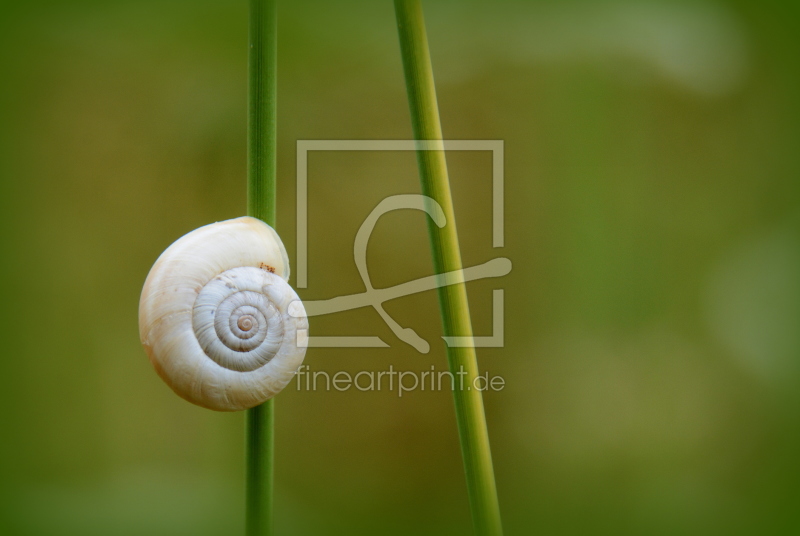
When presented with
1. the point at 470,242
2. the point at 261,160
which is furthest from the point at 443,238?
the point at 470,242

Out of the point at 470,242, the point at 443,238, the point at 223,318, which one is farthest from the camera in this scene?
the point at 470,242

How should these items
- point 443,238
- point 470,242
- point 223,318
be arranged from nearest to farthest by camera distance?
1. point 443,238
2. point 223,318
3. point 470,242

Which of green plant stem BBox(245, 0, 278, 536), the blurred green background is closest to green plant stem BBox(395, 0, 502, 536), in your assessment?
green plant stem BBox(245, 0, 278, 536)

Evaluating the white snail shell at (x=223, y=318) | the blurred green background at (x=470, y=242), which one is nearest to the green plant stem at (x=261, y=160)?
the white snail shell at (x=223, y=318)

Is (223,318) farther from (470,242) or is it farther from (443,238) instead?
(470,242)

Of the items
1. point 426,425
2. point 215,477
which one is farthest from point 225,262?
point 426,425

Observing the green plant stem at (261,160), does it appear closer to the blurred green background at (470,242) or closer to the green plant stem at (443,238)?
the green plant stem at (443,238)
